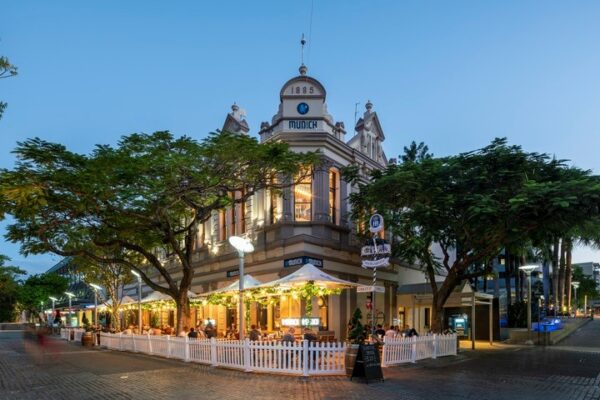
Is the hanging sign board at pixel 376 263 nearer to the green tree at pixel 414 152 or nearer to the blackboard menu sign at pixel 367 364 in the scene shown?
the blackboard menu sign at pixel 367 364

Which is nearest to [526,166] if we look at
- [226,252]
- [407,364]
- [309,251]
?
[407,364]

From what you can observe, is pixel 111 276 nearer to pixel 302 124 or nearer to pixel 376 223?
pixel 302 124

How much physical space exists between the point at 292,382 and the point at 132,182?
8.73 metres

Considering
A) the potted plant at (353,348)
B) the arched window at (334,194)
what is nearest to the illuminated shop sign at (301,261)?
the arched window at (334,194)

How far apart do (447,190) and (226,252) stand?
47.4 feet

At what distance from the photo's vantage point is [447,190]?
63.1 ft

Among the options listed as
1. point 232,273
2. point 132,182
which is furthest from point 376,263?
point 232,273

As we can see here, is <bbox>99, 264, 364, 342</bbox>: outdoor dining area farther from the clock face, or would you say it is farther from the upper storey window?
the clock face

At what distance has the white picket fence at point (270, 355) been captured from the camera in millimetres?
13242

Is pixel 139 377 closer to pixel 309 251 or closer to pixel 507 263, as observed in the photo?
pixel 309 251

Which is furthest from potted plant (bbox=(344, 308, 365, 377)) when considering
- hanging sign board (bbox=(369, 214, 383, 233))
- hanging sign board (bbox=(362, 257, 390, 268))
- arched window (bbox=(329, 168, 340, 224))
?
arched window (bbox=(329, 168, 340, 224))

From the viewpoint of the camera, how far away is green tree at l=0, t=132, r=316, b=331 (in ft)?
53.8

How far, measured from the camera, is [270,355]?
13711mm

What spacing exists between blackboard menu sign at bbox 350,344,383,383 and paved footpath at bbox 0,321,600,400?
0.30m
